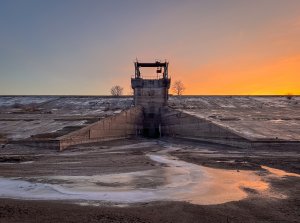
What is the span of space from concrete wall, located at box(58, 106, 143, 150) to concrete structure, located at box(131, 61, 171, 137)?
2586mm

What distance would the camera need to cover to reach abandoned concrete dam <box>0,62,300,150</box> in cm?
2734

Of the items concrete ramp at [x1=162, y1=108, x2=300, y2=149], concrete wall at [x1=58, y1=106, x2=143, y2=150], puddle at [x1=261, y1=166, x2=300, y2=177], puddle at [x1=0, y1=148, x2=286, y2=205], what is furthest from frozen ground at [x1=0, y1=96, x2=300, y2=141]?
puddle at [x1=0, y1=148, x2=286, y2=205]

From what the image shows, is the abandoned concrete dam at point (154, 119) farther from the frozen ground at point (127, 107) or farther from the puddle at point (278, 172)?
the puddle at point (278, 172)

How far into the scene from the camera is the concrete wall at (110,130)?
90.7ft

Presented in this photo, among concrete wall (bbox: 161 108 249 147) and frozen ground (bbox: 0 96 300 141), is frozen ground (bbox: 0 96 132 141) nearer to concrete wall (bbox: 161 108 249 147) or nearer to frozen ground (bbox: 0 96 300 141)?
frozen ground (bbox: 0 96 300 141)

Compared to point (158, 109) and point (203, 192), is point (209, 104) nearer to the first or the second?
point (158, 109)

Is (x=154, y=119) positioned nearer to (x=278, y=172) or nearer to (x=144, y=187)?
(x=278, y=172)

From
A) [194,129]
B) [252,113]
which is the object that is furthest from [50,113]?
[252,113]

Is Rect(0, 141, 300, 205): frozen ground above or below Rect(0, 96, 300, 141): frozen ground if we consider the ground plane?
below

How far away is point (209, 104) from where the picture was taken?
5234 cm

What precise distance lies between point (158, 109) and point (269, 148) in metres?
28.8

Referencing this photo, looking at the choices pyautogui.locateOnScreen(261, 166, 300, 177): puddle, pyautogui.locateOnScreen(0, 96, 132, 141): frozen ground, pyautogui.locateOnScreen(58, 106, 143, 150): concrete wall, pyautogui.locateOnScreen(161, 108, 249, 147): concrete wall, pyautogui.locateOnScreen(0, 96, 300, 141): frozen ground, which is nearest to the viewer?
pyautogui.locateOnScreen(261, 166, 300, 177): puddle

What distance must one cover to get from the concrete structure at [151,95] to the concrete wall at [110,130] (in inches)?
102

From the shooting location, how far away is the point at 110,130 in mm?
35344
